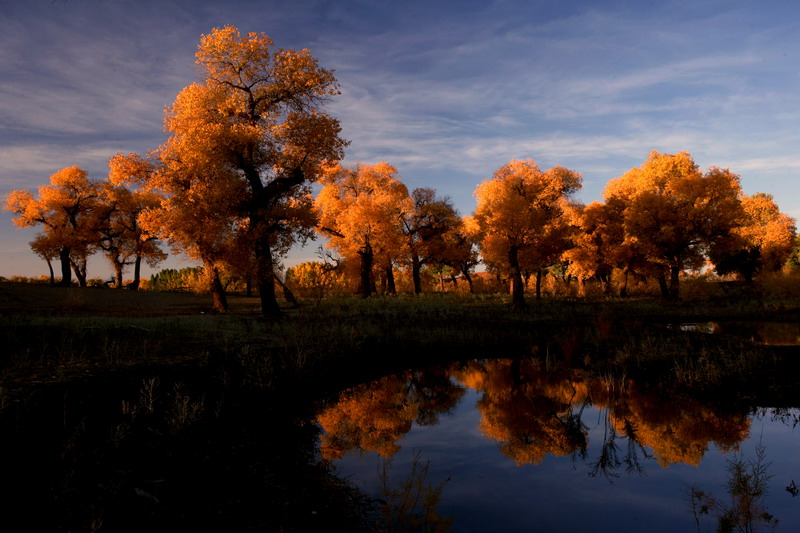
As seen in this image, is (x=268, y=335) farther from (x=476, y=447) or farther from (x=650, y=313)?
(x=650, y=313)

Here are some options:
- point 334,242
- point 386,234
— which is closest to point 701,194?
→ point 386,234

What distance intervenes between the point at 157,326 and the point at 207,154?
353 inches

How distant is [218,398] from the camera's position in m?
8.49

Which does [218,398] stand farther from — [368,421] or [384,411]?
[384,411]

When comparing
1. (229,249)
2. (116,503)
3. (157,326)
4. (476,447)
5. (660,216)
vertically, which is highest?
(660,216)

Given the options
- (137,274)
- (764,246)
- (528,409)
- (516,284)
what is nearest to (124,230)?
(137,274)

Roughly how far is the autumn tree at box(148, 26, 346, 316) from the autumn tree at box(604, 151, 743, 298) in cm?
2460

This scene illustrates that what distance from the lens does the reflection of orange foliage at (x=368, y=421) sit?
7.05 meters

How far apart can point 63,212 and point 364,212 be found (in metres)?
29.5

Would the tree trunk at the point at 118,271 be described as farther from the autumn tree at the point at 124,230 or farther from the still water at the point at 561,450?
the still water at the point at 561,450

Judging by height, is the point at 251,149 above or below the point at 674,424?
above

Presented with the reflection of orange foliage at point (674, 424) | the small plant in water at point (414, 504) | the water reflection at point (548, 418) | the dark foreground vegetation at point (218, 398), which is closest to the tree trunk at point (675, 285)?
the dark foreground vegetation at point (218, 398)

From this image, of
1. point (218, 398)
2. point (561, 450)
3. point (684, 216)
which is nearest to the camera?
point (561, 450)

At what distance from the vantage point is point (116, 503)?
4.64m
